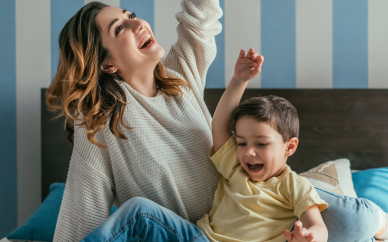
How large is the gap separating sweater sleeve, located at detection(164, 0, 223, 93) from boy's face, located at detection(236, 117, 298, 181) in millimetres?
350

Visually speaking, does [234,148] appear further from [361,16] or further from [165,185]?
[361,16]

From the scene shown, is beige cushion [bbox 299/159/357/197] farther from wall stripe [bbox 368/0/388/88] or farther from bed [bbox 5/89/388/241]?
wall stripe [bbox 368/0/388/88]

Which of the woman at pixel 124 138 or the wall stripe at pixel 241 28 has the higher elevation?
the wall stripe at pixel 241 28

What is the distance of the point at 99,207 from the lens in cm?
104

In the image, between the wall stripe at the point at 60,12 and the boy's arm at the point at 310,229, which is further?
the wall stripe at the point at 60,12

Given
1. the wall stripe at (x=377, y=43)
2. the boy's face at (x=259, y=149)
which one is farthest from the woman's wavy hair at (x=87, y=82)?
the wall stripe at (x=377, y=43)

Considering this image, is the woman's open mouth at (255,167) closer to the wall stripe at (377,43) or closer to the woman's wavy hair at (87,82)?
the woman's wavy hair at (87,82)

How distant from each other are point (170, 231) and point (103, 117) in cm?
41

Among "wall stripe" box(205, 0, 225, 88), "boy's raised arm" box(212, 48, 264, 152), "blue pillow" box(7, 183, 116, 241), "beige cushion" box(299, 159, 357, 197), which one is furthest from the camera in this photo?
"wall stripe" box(205, 0, 225, 88)

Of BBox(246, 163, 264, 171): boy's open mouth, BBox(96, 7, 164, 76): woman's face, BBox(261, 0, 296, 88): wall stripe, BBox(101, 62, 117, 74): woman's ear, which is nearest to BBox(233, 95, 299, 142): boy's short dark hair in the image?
BBox(246, 163, 264, 171): boy's open mouth

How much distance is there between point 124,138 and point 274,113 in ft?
1.58

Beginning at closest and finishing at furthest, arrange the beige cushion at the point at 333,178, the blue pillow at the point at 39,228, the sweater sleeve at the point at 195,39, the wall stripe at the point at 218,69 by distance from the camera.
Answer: the sweater sleeve at the point at 195,39 → the beige cushion at the point at 333,178 → the blue pillow at the point at 39,228 → the wall stripe at the point at 218,69

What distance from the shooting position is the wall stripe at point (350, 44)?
2.00 meters

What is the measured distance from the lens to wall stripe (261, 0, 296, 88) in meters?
2.04
